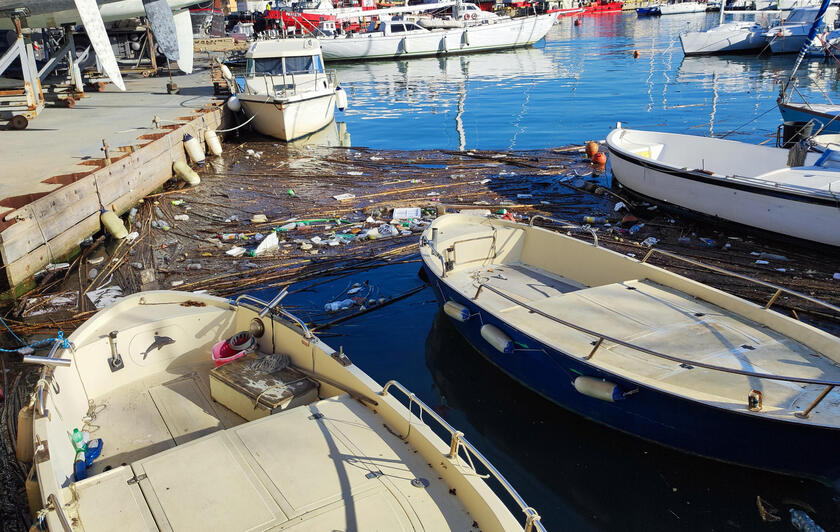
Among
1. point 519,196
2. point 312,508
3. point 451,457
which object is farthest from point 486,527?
point 519,196

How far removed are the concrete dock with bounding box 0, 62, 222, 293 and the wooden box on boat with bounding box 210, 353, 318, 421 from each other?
5.50 metres

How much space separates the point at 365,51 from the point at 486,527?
45.2 m

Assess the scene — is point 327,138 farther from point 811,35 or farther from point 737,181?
point 811,35

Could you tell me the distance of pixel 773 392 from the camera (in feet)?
17.8

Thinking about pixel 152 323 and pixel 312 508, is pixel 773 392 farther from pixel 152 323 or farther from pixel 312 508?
pixel 152 323

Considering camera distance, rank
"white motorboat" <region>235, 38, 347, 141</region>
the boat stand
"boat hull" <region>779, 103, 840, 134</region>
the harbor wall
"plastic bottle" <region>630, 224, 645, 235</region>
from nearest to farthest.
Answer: the harbor wall < "plastic bottle" <region>630, 224, 645, 235</region> < "boat hull" <region>779, 103, 840, 134</region> < the boat stand < "white motorboat" <region>235, 38, 347, 141</region>

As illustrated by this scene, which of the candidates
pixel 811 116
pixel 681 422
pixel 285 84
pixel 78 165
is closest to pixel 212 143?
pixel 285 84

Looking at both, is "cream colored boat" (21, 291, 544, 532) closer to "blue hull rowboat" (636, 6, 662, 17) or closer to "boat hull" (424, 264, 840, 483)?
"boat hull" (424, 264, 840, 483)

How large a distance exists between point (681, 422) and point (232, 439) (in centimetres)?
398

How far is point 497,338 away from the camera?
6621mm

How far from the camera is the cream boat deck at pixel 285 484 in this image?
149 inches

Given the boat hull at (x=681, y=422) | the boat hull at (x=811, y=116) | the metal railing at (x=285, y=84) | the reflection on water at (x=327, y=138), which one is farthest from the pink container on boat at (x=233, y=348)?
the boat hull at (x=811, y=116)

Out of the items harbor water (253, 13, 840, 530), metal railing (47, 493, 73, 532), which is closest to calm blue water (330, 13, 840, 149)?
harbor water (253, 13, 840, 530)

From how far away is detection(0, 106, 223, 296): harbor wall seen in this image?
9172mm
